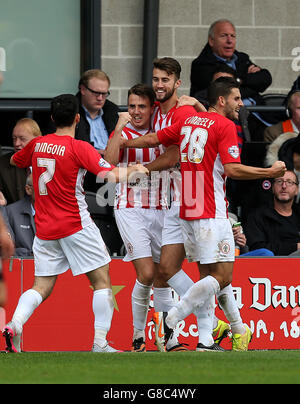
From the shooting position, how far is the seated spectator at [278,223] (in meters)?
11.5

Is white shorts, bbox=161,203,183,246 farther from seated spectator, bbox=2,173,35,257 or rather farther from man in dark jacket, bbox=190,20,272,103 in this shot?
man in dark jacket, bbox=190,20,272,103

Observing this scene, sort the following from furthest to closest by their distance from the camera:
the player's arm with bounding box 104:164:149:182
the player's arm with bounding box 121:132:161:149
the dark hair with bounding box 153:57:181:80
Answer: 1. the dark hair with bounding box 153:57:181:80
2. the player's arm with bounding box 121:132:161:149
3. the player's arm with bounding box 104:164:149:182

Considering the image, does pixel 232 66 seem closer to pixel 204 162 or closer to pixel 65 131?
pixel 204 162

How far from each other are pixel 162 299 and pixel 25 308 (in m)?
1.53

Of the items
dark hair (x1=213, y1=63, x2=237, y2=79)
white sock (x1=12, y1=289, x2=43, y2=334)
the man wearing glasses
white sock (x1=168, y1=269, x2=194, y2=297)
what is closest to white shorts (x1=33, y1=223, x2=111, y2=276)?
white sock (x1=12, y1=289, x2=43, y2=334)

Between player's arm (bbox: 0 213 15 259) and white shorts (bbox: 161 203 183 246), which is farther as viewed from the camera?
white shorts (bbox: 161 203 183 246)

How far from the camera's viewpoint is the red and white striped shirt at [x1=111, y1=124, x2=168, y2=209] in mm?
9859

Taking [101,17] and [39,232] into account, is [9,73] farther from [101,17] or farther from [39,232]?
[39,232]

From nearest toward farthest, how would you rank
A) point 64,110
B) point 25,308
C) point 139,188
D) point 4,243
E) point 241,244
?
point 4,243, point 25,308, point 64,110, point 139,188, point 241,244

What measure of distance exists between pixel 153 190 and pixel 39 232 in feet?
4.40

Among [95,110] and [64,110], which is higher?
[64,110]

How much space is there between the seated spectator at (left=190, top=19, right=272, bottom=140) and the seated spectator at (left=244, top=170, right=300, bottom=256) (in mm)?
1267

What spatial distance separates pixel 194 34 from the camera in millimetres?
13852

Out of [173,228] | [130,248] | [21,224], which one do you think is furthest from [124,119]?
[21,224]
